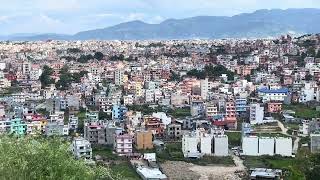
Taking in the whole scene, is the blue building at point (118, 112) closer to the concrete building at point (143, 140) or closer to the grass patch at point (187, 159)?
the concrete building at point (143, 140)

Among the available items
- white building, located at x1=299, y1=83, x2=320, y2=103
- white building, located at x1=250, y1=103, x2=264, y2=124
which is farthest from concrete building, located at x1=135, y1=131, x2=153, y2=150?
white building, located at x1=299, y1=83, x2=320, y2=103

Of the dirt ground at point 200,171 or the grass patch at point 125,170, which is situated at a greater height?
the grass patch at point 125,170

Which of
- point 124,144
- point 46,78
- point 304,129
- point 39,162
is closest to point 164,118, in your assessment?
point 124,144

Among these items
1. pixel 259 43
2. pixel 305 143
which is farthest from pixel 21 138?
pixel 259 43

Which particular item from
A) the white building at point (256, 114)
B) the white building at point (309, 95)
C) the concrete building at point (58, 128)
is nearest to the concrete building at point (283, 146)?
the white building at point (256, 114)

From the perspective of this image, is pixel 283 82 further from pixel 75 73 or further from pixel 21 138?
pixel 21 138

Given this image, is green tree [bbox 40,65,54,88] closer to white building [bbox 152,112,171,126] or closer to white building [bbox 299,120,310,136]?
white building [bbox 152,112,171,126]

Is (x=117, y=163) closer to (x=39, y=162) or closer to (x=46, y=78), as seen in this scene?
(x=39, y=162)
